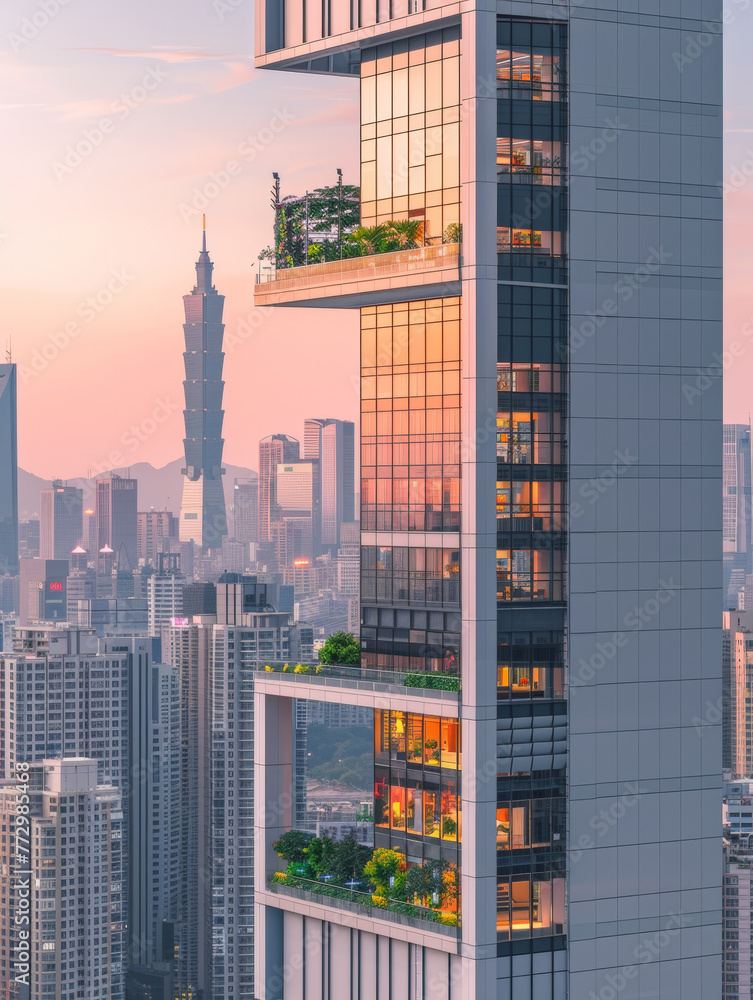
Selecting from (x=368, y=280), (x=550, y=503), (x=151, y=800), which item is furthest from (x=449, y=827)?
(x=151, y=800)

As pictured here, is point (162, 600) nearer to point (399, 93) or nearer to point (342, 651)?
point (342, 651)

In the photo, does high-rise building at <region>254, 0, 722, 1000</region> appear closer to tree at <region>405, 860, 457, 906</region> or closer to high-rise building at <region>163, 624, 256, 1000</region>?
tree at <region>405, 860, 457, 906</region>

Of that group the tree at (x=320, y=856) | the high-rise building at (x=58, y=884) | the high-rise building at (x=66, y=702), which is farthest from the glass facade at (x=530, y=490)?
the high-rise building at (x=66, y=702)

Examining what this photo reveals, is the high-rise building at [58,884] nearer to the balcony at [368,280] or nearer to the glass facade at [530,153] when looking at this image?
the balcony at [368,280]

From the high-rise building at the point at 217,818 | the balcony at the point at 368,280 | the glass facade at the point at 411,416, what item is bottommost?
the high-rise building at the point at 217,818

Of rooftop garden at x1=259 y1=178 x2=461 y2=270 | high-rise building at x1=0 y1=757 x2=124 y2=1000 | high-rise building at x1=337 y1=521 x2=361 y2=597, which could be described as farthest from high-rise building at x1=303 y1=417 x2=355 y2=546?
Answer: rooftop garden at x1=259 y1=178 x2=461 y2=270
